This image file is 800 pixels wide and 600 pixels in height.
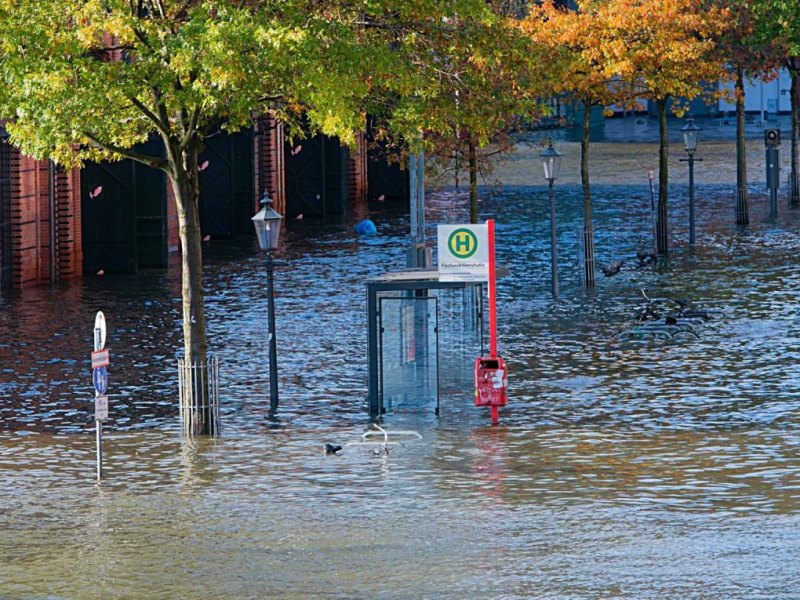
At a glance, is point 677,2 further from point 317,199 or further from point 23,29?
point 23,29

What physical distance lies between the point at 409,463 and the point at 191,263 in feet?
12.9

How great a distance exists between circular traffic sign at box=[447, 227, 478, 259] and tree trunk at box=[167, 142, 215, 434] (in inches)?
122

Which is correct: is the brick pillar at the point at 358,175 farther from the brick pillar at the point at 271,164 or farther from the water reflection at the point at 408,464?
the water reflection at the point at 408,464

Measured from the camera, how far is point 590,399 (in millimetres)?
22641

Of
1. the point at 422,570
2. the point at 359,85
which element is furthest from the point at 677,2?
the point at 422,570

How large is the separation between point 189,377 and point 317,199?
108 ft

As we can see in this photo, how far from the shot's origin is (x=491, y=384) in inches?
845

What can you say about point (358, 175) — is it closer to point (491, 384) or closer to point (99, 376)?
point (491, 384)

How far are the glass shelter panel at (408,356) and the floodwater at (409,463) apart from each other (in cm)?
40

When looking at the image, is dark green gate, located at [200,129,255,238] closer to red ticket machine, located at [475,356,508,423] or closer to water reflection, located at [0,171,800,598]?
water reflection, located at [0,171,800,598]

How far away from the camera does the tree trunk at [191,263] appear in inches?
819

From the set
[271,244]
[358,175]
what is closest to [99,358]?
[271,244]

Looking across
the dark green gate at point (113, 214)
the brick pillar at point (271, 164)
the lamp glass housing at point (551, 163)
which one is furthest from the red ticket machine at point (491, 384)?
the brick pillar at point (271, 164)

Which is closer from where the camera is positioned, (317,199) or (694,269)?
(694,269)
